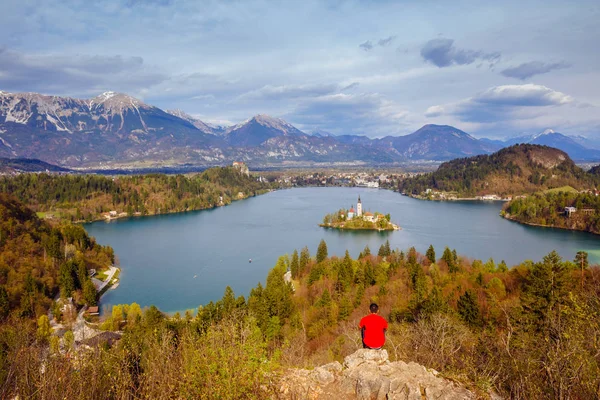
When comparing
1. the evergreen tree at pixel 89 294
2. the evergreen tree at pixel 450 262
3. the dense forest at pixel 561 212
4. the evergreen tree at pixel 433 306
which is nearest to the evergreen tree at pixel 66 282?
the evergreen tree at pixel 89 294

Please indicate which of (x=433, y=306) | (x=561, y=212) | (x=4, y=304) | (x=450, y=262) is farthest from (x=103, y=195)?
(x=561, y=212)

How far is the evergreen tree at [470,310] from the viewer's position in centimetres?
1073

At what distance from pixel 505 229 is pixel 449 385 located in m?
38.1

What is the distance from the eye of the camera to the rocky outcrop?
374 centimetres

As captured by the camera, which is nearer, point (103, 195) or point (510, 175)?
point (103, 195)

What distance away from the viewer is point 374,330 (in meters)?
4.30

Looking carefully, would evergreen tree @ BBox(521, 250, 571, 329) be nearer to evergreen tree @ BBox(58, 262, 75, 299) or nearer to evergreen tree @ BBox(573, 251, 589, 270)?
evergreen tree @ BBox(573, 251, 589, 270)

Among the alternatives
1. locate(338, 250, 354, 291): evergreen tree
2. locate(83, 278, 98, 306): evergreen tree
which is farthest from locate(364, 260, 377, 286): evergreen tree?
locate(83, 278, 98, 306): evergreen tree

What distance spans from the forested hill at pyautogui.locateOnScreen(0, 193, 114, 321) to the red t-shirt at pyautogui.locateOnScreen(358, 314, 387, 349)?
1496 centimetres

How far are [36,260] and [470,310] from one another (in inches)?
794

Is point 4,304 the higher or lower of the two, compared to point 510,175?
lower

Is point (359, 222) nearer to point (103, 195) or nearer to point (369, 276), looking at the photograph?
point (369, 276)

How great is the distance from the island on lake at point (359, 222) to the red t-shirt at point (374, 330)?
111 ft

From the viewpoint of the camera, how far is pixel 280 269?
20.5 metres
